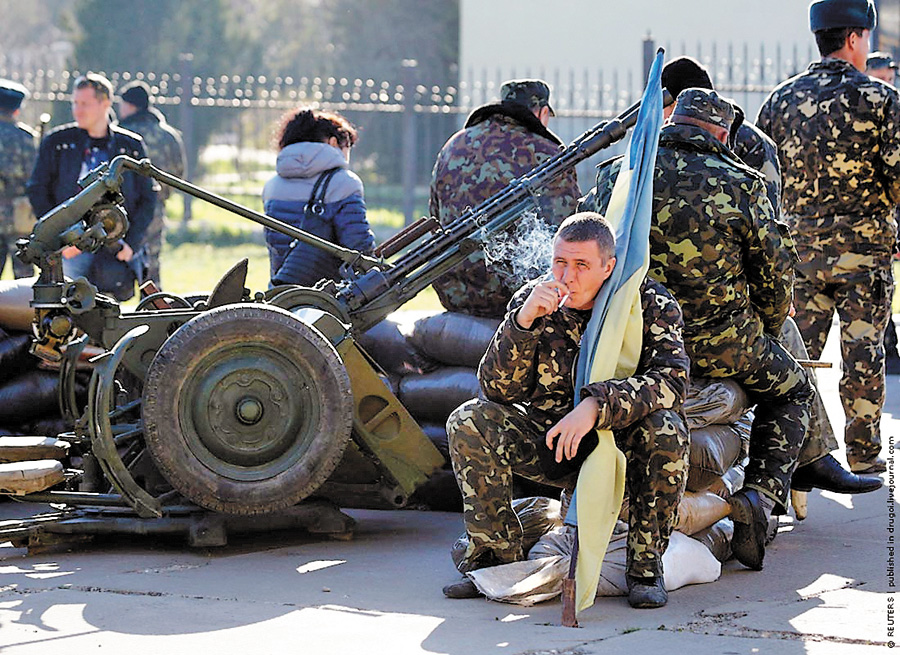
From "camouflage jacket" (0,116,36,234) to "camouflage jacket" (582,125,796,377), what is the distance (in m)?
6.52

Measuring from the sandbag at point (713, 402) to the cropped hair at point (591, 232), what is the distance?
86 centimetres

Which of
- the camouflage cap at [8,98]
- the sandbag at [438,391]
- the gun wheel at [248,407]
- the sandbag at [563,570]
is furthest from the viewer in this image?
the camouflage cap at [8,98]

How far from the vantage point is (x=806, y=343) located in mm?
7871

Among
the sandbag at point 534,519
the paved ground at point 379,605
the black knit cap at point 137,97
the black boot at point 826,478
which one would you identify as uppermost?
the black knit cap at point 137,97

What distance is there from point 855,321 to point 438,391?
219cm

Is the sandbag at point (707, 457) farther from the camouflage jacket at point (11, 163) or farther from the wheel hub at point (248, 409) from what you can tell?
the camouflage jacket at point (11, 163)

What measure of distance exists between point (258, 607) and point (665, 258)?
1956 mm

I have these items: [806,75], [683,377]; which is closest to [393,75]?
[806,75]

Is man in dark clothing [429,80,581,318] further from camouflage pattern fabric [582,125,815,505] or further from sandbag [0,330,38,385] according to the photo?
sandbag [0,330,38,385]

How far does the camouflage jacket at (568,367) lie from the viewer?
509cm

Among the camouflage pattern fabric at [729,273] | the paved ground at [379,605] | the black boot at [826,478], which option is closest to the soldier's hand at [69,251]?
the paved ground at [379,605]

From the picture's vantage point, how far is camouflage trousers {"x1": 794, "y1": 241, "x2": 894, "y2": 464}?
772 centimetres

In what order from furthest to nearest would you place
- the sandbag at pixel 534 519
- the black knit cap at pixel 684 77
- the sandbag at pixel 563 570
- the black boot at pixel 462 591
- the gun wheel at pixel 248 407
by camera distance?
the black knit cap at pixel 684 77
the gun wheel at pixel 248 407
the sandbag at pixel 534 519
the black boot at pixel 462 591
the sandbag at pixel 563 570

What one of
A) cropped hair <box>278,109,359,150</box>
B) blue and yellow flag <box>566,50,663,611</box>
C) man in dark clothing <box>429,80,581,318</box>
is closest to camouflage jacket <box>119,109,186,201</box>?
cropped hair <box>278,109,359,150</box>
